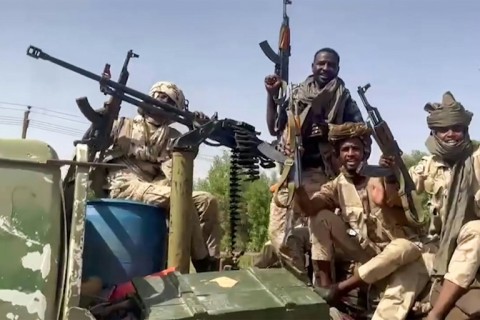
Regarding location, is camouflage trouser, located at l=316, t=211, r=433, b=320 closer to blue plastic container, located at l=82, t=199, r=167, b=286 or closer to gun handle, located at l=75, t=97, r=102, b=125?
blue plastic container, located at l=82, t=199, r=167, b=286

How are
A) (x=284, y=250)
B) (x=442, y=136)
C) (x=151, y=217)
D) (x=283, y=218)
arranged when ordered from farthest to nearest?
1. (x=283, y=218)
2. (x=284, y=250)
3. (x=442, y=136)
4. (x=151, y=217)

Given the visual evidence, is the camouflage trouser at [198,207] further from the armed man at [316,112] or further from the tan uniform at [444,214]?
the tan uniform at [444,214]

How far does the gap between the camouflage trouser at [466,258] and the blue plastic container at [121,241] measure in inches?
71.7

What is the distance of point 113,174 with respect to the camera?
5.66 m

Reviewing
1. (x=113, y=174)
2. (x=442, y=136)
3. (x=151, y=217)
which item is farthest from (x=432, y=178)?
(x=113, y=174)

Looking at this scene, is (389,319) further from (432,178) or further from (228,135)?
(228,135)

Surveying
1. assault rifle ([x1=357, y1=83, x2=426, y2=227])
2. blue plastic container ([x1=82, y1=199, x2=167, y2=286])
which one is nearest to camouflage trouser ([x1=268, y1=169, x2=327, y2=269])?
assault rifle ([x1=357, y1=83, x2=426, y2=227])

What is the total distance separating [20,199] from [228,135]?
200 centimetres

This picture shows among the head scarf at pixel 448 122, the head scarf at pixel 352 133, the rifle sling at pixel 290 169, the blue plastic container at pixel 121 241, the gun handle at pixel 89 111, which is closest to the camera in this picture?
the blue plastic container at pixel 121 241

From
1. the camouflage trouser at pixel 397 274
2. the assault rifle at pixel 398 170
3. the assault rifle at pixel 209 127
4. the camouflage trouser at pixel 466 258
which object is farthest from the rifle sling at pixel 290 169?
the camouflage trouser at pixel 466 258

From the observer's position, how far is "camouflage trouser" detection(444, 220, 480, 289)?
4160mm

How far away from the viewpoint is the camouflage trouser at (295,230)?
17.7 feet

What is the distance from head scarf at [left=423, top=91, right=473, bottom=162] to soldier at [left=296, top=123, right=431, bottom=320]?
418 mm

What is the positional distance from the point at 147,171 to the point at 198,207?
2.02 feet
